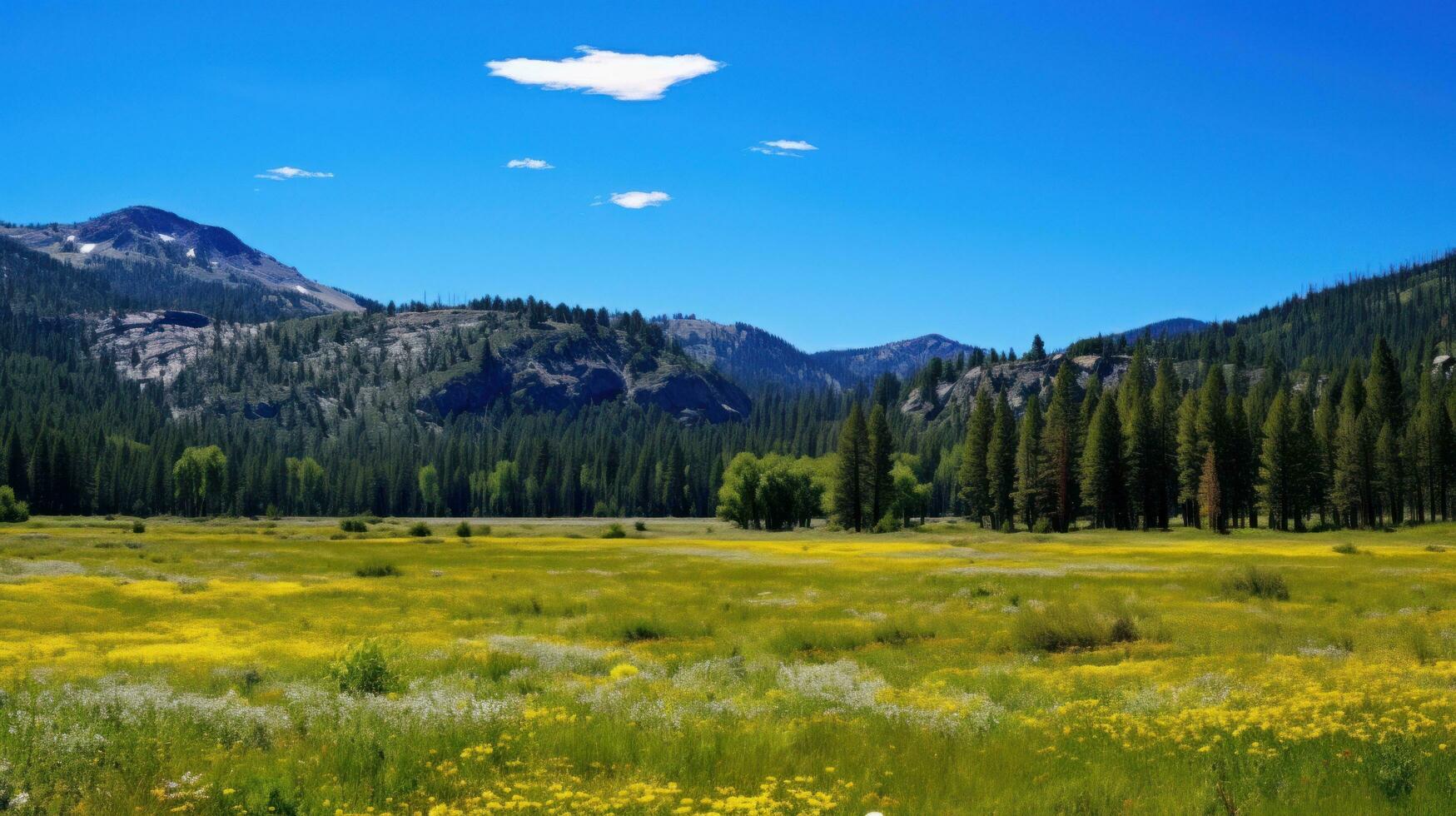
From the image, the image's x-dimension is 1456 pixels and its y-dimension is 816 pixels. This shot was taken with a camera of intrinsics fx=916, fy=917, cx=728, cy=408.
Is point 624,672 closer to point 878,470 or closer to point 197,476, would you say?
point 878,470

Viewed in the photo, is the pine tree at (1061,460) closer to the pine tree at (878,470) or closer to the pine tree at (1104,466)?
the pine tree at (1104,466)

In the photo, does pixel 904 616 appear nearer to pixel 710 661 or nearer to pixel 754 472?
pixel 710 661

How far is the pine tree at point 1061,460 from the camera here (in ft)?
357

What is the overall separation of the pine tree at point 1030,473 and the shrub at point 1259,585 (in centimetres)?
7245

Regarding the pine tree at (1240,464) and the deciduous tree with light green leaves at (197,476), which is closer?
the pine tree at (1240,464)

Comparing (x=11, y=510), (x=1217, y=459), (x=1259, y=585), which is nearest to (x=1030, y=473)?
(x=1217, y=459)

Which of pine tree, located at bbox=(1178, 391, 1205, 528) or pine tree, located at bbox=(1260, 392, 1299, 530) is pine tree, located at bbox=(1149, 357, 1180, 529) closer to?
pine tree, located at bbox=(1178, 391, 1205, 528)

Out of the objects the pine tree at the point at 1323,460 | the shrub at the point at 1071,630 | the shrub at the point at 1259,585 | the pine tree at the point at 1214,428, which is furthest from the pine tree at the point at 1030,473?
the shrub at the point at 1071,630

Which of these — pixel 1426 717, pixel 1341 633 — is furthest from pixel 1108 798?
pixel 1341 633

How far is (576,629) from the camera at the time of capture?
2888cm

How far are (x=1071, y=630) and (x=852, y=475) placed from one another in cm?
9074

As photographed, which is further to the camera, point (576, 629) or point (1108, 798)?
point (576, 629)

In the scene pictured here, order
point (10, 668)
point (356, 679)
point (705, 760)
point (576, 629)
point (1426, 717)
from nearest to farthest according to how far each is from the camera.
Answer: point (705, 760)
point (1426, 717)
point (356, 679)
point (10, 668)
point (576, 629)

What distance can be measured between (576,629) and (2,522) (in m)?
122
